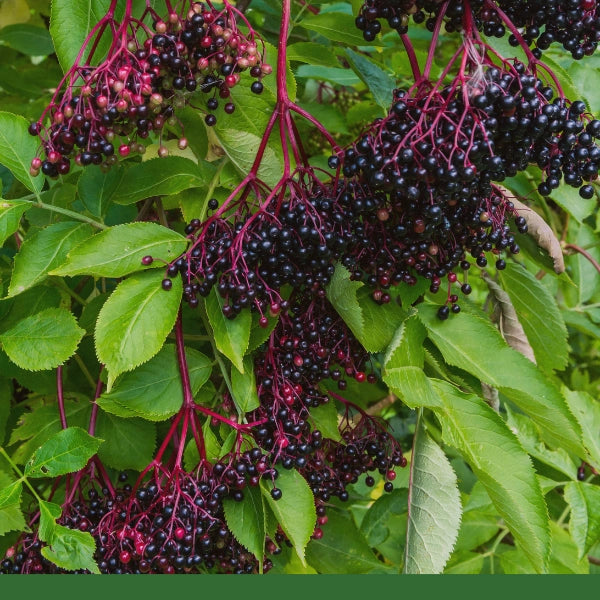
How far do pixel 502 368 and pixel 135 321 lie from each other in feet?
2.71

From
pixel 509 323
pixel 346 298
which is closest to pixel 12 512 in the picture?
pixel 346 298

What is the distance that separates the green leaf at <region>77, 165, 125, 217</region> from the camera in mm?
1746

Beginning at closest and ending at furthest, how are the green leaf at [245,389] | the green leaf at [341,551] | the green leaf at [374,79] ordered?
1. the green leaf at [245,389]
2. the green leaf at [374,79]
3. the green leaf at [341,551]

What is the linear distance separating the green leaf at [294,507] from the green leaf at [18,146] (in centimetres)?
84

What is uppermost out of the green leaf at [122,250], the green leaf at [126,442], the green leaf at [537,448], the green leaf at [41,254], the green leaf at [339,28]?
the green leaf at [339,28]

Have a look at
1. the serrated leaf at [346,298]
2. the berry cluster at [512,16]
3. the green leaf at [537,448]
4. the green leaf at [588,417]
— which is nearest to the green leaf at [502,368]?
the serrated leaf at [346,298]

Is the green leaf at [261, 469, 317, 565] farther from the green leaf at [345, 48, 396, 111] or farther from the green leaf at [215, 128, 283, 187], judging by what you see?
the green leaf at [345, 48, 396, 111]

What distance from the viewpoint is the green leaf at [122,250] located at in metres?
1.47

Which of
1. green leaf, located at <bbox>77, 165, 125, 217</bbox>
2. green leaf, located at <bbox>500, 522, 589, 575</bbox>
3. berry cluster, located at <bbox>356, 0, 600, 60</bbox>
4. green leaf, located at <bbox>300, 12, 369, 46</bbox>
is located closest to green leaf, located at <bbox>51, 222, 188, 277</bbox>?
green leaf, located at <bbox>77, 165, 125, 217</bbox>

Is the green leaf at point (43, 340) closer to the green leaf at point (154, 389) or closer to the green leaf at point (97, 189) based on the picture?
the green leaf at point (154, 389)

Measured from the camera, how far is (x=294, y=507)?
A: 158cm

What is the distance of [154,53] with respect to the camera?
1.39 m

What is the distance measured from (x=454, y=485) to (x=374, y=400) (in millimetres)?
859

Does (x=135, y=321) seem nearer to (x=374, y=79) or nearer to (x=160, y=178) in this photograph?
(x=160, y=178)
